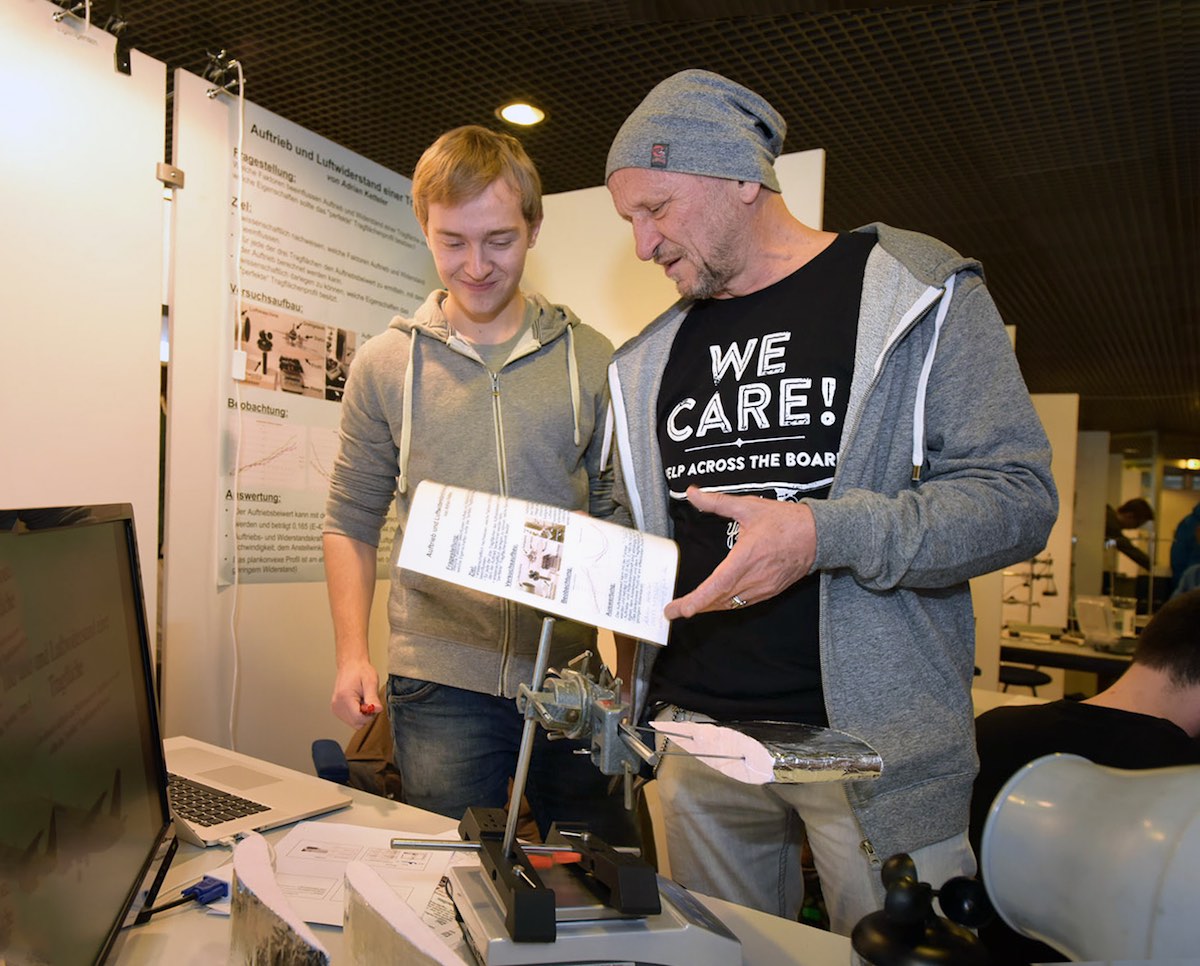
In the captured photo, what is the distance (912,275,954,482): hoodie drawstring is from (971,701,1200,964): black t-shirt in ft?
1.87

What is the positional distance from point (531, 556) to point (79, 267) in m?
1.71

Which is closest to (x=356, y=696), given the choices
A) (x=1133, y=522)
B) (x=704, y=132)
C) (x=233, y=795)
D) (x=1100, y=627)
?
(x=233, y=795)

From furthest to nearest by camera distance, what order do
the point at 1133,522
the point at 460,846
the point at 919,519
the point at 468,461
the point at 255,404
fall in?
the point at 1133,522, the point at 255,404, the point at 468,461, the point at 919,519, the point at 460,846

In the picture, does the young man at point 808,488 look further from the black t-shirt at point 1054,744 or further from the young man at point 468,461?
the black t-shirt at point 1054,744

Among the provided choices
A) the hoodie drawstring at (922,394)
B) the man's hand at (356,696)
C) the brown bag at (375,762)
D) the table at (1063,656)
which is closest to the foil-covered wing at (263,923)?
the man's hand at (356,696)

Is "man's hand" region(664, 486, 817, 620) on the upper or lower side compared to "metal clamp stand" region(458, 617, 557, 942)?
upper

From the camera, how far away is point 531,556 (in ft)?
3.07

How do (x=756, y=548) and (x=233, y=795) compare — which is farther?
(x=233, y=795)

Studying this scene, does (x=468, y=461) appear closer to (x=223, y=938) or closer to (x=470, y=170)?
(x=470, y=170)

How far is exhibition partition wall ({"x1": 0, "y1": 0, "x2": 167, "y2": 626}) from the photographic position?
1.96 m

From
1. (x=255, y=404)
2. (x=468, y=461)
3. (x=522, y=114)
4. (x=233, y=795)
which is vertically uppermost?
(x=522, y=114)

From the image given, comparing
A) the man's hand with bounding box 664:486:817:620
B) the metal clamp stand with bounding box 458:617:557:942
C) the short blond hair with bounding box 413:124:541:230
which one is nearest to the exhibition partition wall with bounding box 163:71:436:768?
the short blond hair with bounding box 413:124:541:230

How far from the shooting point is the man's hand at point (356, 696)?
4.89ft

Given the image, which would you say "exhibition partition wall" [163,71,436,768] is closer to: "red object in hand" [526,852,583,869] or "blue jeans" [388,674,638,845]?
"blue jeans" [388,674,638,845]
